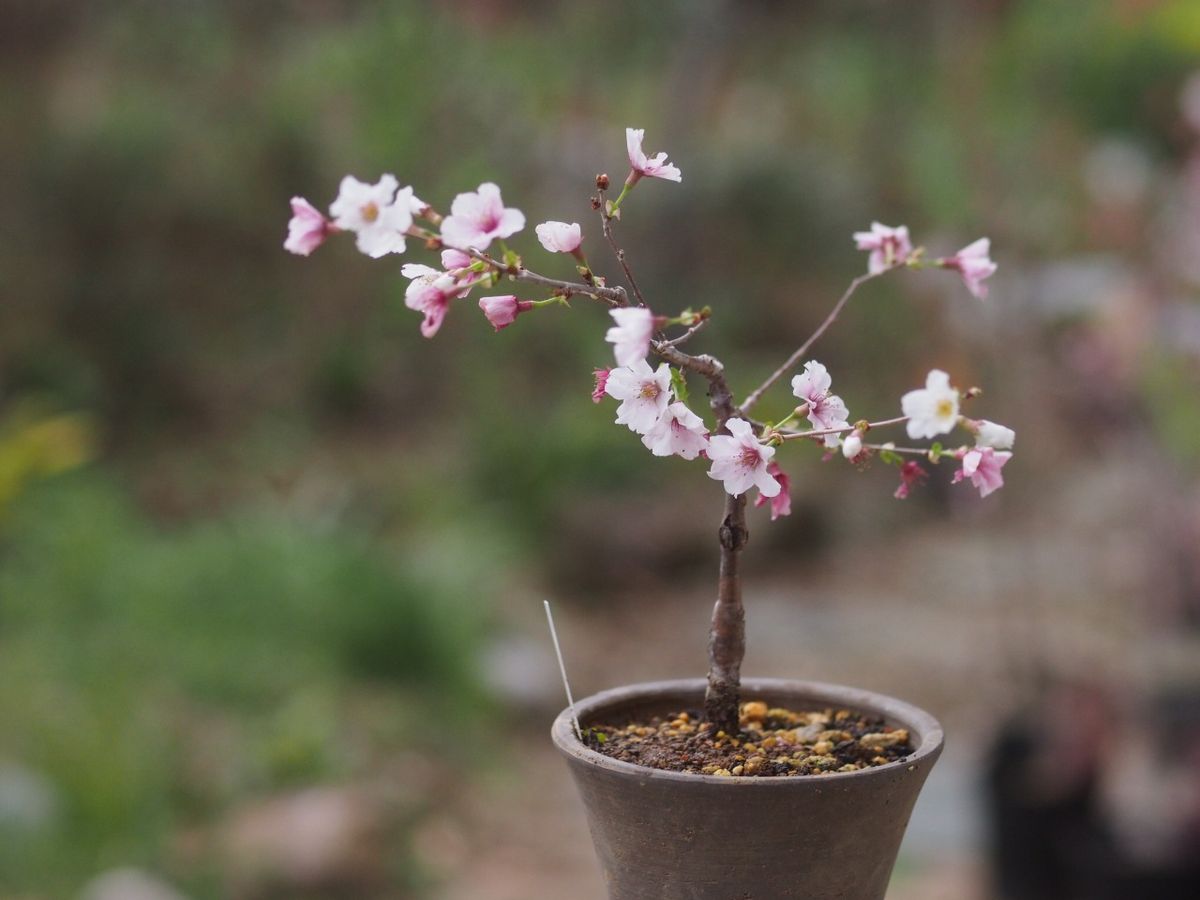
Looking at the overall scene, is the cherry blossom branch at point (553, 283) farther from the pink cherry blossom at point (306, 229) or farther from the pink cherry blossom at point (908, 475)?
the pink cherry blossom at point (908, 475)

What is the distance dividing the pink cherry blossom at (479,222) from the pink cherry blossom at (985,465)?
31cm

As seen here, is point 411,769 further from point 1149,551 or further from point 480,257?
point 480,257

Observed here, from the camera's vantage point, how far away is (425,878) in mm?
3361

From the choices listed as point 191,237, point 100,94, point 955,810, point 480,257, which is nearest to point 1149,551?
point 955,810

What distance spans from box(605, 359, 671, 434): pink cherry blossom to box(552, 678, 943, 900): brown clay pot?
0.22m

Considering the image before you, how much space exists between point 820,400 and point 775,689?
0.97 feet

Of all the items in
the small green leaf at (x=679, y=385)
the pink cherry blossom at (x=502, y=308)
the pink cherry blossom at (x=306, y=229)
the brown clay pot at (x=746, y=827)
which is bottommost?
the brown clay pot at (x=746, y=827)

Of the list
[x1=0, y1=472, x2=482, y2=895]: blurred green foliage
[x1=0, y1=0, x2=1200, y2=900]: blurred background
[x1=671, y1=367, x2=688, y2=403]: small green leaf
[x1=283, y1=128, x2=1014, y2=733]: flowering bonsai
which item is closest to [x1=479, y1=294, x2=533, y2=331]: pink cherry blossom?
[x1=283, y1=128, x2=1014, y2=733]: flowering bonsai

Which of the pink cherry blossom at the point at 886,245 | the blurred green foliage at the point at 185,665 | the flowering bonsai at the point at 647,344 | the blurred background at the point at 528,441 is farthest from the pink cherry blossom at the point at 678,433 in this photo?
the blurred green foliage at the point at 185,665

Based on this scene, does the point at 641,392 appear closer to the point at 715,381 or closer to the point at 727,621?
the point at 715,381

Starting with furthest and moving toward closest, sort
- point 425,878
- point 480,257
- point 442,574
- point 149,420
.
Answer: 1. point 149,420
2. point 442,574
3. point 425,878
4. point 480,257

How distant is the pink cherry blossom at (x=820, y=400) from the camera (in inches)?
35.0

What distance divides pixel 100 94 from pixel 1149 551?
16.4 ft

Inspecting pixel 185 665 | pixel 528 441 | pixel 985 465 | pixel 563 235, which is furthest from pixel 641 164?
pixel 528 441
